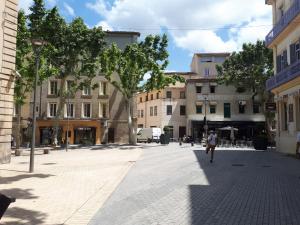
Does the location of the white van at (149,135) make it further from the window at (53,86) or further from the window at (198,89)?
the window at (53,86)

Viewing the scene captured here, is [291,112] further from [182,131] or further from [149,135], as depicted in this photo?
[182,131]

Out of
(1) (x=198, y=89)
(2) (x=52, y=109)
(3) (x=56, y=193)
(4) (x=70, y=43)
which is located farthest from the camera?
(1) (x=198, y=89)

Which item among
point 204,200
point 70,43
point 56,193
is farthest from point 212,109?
point 204,200

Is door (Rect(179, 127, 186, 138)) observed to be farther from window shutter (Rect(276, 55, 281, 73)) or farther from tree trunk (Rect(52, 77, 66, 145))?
window shutter (Rect(276, 55, 281, 73))

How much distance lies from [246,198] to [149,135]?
4434cm

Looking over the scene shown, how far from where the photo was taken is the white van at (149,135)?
174 ft

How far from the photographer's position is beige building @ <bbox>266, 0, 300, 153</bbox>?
76.1 ft

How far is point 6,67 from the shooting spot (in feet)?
57.5

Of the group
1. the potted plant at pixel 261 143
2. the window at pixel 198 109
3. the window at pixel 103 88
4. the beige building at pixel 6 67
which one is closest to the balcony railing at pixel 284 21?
the potted plant at pixel 261 143

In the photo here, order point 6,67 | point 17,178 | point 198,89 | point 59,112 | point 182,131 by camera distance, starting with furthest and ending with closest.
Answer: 1. point 182,131
2. point 198,89
3. point 59,112
4. point 6,67
5. point 17,178

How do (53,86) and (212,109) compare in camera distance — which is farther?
(212,109)

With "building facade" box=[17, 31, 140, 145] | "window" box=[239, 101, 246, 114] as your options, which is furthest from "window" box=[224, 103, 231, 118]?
"building facade" box=[17, 31, 140, 145]

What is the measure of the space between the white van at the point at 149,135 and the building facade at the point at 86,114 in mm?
5008

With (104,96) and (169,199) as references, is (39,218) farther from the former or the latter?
(104,96)
